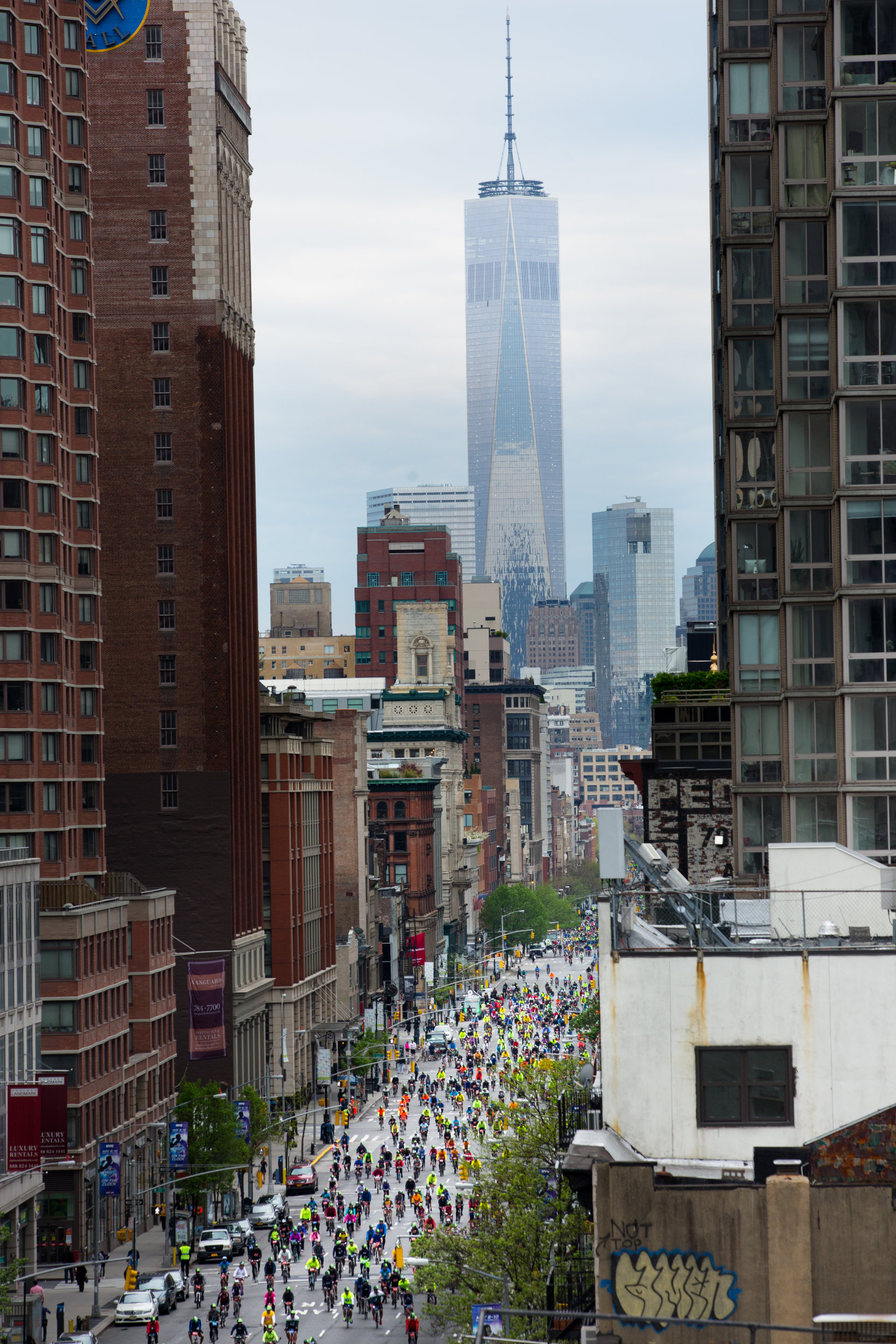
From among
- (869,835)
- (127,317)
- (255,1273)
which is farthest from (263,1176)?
(869,835)

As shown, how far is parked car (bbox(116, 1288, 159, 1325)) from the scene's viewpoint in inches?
2606

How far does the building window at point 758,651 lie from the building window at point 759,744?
0.81 metres

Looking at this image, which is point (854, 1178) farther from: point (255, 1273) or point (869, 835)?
point (255, 1273)

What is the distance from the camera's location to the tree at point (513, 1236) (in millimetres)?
48844

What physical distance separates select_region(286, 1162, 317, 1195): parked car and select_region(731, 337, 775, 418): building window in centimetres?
4744

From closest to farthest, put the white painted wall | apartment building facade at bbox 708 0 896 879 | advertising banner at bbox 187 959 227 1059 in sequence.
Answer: the white painted wall < apartment building facade at bbox 708 0 896 879 < advertising banner at bbox 187 959 227 1059

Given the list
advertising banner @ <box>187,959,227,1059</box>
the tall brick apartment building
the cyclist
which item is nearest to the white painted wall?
the cyclist

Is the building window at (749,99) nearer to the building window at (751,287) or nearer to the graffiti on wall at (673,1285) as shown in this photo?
the building window at (751,287)

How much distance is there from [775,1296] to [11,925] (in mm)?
Result: 48860

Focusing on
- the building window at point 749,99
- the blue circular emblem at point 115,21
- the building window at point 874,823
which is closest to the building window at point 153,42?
the blue circular emblem at point 115,21

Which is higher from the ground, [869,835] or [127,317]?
[127,317]

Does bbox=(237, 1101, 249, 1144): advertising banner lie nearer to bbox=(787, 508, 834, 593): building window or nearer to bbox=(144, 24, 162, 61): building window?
bbox=(787, 508, 834, 593): building window

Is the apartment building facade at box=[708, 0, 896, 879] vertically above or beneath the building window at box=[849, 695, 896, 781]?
above

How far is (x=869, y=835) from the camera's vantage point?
54.1 m
